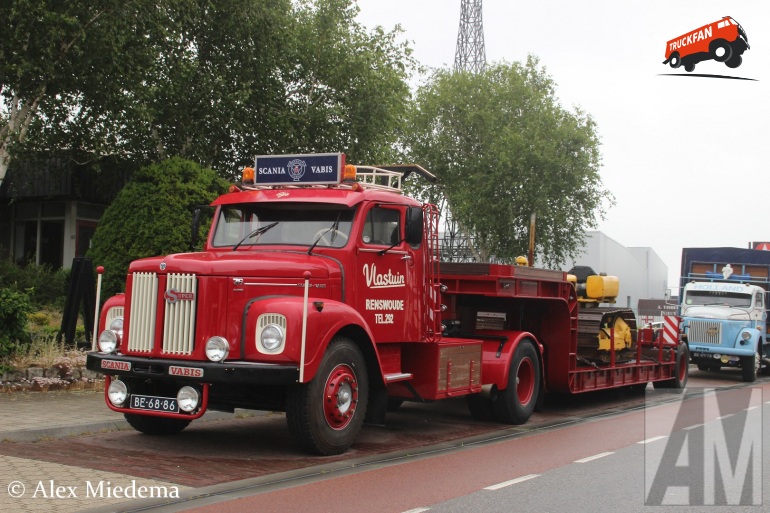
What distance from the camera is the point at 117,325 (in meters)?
9.29

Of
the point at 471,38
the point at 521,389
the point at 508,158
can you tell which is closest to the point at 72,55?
the point at 521,389

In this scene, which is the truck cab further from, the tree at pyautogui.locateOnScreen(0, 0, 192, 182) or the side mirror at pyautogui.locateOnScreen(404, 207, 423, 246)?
the tree at pyautogui.locateOnScreen(0, 0, 192, 182)

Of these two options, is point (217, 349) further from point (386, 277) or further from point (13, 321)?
point (13, 321)

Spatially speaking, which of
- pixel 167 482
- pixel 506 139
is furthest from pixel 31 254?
pixel 506 139

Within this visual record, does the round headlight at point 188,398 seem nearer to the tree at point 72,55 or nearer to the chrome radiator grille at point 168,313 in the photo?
the chrome radiator grille at point 168,313

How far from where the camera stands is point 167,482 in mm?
7512

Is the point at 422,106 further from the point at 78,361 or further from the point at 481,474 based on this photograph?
the point at 481,474

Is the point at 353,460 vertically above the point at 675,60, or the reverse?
the point at 675,60

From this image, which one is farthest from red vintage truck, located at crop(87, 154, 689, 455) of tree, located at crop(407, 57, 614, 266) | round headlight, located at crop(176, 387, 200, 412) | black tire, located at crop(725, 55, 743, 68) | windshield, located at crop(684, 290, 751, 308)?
tree, located at crop(407, 57, 614, 266)

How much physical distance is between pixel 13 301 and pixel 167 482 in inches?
265

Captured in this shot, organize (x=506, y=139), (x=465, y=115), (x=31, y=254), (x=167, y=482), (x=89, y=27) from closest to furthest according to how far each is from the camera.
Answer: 1. (x=167, y=482)
2. (x=89, y=27)
3. (x=31, y=254)
4. (x=506, y=139)
5. (x=465, y=115)

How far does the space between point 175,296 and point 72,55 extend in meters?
12.5

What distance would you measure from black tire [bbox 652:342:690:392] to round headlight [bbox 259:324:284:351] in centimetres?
1255

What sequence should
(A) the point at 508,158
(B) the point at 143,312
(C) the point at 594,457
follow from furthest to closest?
(A) the point at 508,158 → (C) the point at 594,457 → (B) the point at 143,312
